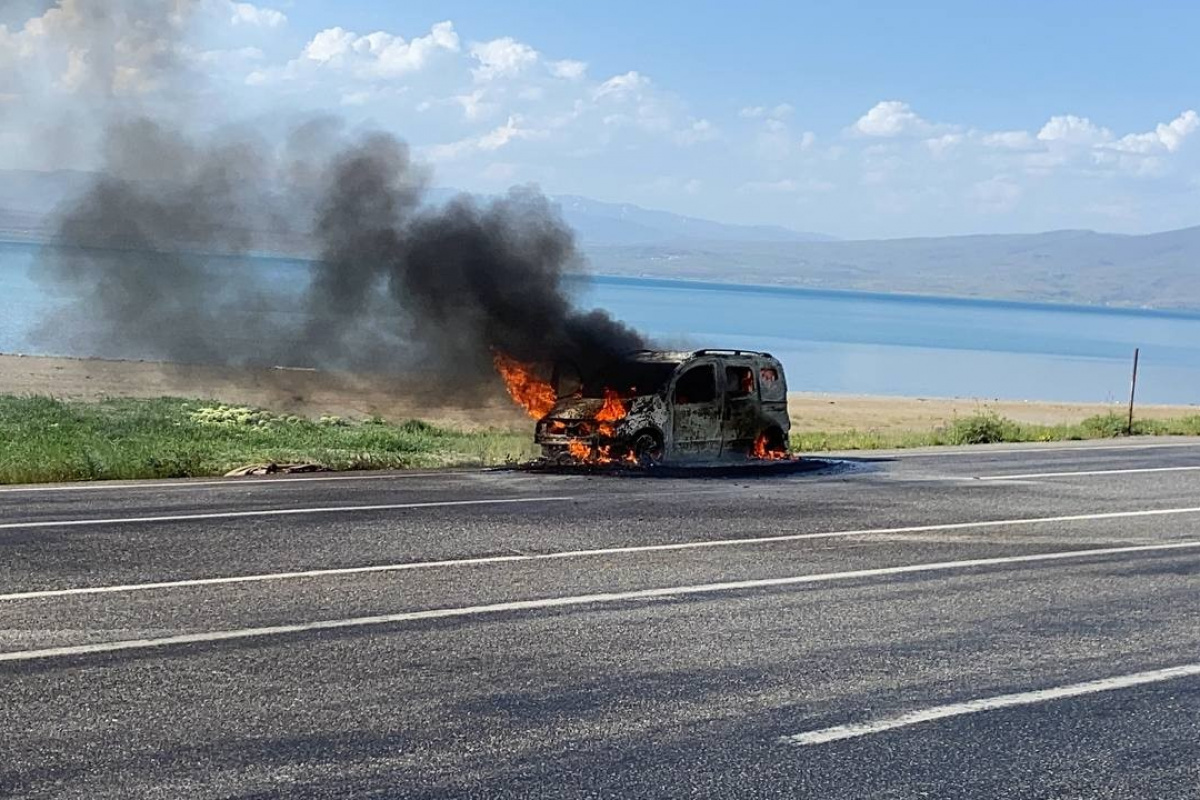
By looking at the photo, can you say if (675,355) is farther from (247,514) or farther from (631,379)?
(247,514)

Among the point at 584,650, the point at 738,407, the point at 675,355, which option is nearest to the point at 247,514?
the point at 584,650

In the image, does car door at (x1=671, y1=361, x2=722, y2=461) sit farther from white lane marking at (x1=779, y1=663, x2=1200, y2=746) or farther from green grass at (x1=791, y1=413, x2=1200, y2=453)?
white lane marking at (x1=779, y1=663, x2=1200, y2=746)

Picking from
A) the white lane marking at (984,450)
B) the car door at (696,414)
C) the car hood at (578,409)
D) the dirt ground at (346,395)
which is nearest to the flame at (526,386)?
the car hood at (578,409)

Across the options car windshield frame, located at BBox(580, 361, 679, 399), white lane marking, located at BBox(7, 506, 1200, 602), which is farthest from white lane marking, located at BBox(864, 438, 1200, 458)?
white lane marking, located at BBox(7, 506, 1200, 602)

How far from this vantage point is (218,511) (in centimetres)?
1330

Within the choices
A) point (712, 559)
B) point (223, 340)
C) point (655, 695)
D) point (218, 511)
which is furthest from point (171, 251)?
point (655, 695)

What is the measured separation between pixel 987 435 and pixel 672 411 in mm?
11384

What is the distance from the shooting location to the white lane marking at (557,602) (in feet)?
25.6

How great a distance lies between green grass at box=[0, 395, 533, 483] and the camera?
672 inches

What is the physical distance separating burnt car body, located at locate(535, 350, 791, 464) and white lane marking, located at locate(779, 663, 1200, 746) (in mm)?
10406

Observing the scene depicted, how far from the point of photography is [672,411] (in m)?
18.2

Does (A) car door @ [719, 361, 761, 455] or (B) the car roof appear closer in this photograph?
(B) the car roof

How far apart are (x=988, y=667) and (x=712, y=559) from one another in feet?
12.0

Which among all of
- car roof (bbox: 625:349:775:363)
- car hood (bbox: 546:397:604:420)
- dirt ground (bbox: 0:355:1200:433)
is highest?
car roof (bbox: 625:349:775:363)
